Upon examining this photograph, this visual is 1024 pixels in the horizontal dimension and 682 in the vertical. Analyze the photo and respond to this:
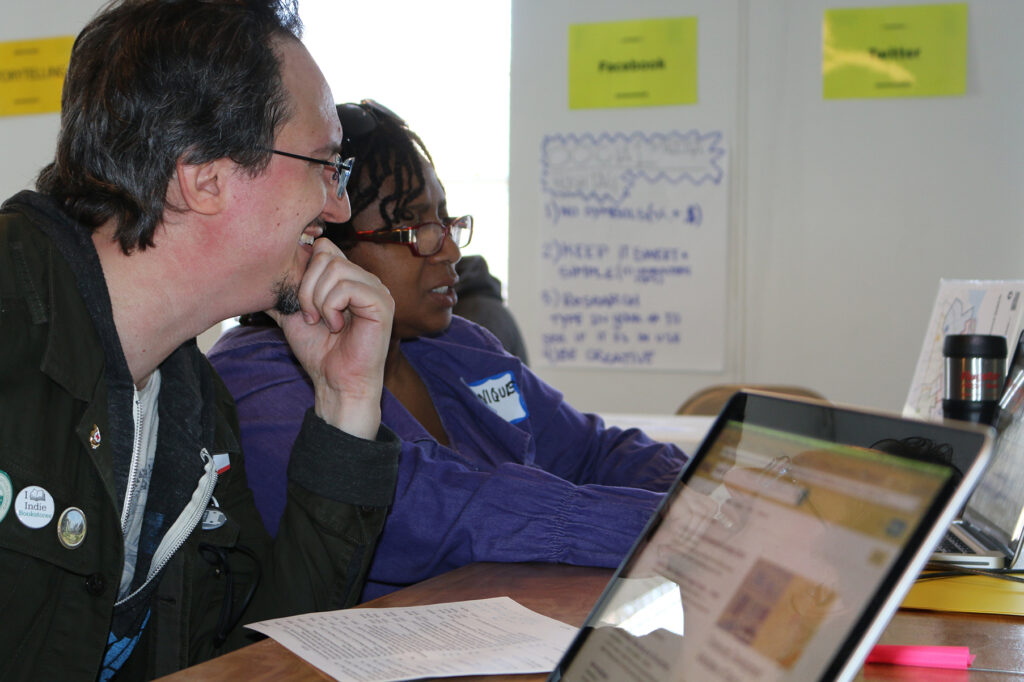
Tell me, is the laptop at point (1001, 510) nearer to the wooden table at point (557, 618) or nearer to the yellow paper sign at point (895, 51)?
the wooden table at point (557, 618)

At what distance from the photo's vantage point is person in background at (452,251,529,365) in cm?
254

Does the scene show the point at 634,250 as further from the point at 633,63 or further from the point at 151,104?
the point at 151,104

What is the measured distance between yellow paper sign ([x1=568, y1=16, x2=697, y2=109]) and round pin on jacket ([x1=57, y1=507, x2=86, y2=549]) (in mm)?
2609

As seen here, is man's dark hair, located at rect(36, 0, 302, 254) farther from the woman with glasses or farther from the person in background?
the person in background

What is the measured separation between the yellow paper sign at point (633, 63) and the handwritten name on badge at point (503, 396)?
184 cm

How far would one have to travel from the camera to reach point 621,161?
3221 mm

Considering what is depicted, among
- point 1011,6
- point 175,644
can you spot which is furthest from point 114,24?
point 1011,6

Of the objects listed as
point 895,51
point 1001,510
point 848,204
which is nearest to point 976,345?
point 1001,510

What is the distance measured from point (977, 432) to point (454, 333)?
1.35 m

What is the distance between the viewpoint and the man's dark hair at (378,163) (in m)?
1.53

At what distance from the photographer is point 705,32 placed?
315 cm

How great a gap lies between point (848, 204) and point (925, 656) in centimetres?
257

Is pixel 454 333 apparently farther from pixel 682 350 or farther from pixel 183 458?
pixel 682 350

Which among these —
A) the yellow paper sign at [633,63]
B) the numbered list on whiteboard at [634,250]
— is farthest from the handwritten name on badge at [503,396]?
the yellow paper sign at [633,63]
